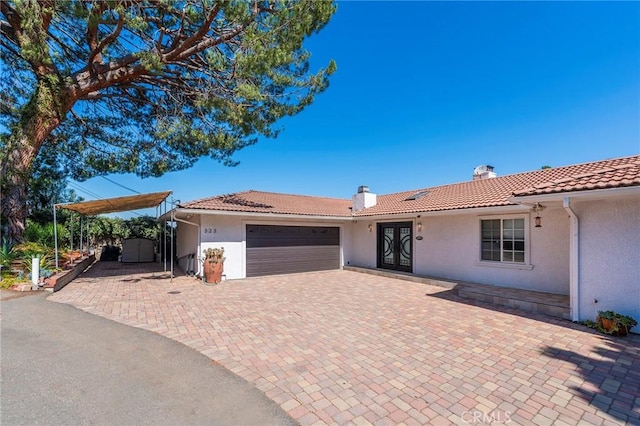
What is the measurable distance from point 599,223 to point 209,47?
40.7 ft

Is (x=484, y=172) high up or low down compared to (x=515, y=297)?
up

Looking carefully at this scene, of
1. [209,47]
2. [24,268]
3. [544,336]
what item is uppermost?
[209,47]

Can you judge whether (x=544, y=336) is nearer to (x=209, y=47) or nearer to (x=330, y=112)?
(x=209, y=47)

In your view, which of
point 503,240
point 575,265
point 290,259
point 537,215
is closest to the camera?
point 575,265

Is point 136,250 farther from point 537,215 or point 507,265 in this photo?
point 537,215

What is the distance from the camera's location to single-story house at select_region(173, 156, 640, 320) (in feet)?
20.5

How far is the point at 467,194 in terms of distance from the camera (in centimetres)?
1245

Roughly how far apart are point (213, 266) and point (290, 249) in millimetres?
3983

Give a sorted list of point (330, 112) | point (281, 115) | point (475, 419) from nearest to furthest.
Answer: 1. point (475, 419)
2. point (281, 115)
3. point (330, 112)

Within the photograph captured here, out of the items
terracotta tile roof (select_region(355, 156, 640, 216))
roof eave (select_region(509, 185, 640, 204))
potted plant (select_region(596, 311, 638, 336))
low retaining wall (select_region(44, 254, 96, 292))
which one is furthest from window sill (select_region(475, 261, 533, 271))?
low retaining wall (select_region(44, 254, 96, 292))

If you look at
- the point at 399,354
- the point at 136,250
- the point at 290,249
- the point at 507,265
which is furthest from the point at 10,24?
the point at 507,265

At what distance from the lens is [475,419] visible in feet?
10.6

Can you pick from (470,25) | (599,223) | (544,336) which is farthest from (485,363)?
(470,25)

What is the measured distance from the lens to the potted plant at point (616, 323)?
229 inches
